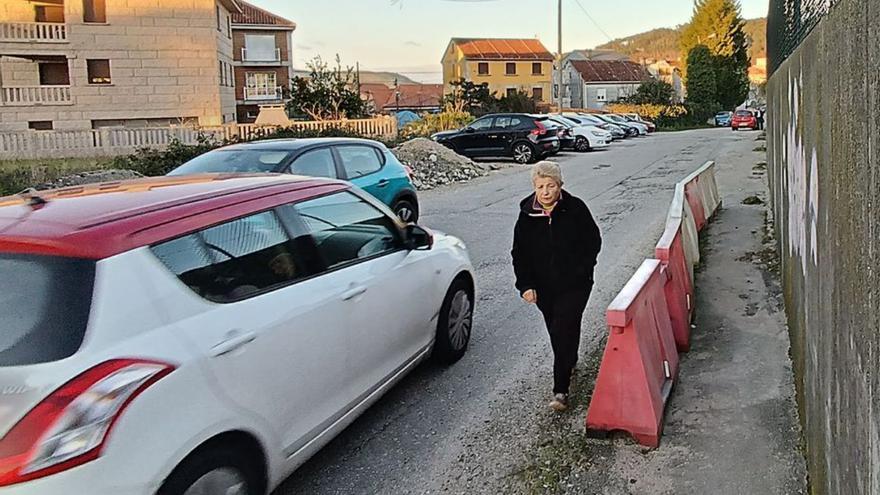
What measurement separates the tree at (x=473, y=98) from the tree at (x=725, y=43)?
34741 millimetres

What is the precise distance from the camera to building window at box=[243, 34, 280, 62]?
184 feet

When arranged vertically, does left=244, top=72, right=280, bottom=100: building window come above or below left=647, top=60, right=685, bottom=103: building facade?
below

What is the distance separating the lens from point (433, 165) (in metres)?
20.2

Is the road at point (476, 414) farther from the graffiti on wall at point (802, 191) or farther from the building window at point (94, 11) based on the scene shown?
the building window at point (94, 11)

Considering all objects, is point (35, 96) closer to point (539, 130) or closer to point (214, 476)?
point (539, 130)

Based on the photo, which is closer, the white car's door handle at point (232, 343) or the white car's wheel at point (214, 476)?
the white car's wheel at point (214, 476)

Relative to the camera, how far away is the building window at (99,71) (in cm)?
3750

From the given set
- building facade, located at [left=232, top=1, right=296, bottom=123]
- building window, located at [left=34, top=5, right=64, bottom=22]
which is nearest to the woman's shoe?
building window, located at [left=34, top=5, right=64, bottom=22]

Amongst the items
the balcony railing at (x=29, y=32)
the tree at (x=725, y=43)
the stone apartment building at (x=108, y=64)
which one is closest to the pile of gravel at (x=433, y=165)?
the stone apartment building at (x=108, y=64)

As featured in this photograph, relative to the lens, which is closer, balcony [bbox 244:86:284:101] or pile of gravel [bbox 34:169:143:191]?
pile of gravel [bbox 34:169:143:191]

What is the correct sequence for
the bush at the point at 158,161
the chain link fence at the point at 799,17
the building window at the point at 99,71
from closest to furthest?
the chain link fence at the point at 799,17, the bush at the point at 158,161, the building window at the point at 99,71

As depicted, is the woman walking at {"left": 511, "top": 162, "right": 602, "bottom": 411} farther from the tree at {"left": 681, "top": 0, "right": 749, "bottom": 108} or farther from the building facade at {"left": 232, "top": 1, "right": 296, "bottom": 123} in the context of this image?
the tree at {"left": 681, "top": 0, "right": 749, "bottom": 108}

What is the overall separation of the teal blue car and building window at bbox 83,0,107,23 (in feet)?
108

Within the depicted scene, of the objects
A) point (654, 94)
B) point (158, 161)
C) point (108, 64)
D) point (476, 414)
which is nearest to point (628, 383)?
point (476, 414)
